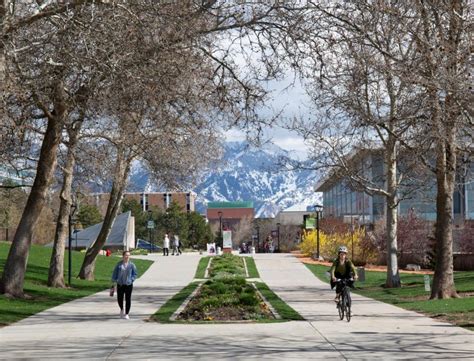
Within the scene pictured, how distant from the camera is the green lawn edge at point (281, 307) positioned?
2123 cm

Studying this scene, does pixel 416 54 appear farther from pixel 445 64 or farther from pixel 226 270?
pixel 226 270

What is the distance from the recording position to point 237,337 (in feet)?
54.2

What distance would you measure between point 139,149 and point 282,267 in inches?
846

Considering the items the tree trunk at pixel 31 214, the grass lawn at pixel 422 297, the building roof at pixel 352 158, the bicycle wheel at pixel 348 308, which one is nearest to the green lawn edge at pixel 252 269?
the grass lawn at pixel 422 297

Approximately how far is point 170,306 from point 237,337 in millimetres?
8881

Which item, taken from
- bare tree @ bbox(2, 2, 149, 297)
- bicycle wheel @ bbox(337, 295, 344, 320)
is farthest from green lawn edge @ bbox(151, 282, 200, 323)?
bare tree @ bbox(2, 2, 149, 297)

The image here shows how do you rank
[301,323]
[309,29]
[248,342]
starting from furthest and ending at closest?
[301,323], [309,29], [248,342]

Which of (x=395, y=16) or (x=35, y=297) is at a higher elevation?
(x=395, y=16)

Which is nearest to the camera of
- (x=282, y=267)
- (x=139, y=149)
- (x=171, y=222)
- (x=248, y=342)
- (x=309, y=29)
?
(x=248, y=342)

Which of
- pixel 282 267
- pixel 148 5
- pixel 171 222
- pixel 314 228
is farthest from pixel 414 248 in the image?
pixel 171 222

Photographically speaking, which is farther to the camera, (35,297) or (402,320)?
(35,297)

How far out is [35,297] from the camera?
92.7 ft

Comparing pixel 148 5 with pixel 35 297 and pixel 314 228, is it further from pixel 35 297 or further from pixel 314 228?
pixel 314 228

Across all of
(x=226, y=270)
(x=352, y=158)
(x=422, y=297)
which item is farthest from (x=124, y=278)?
(x=226, y=270)
